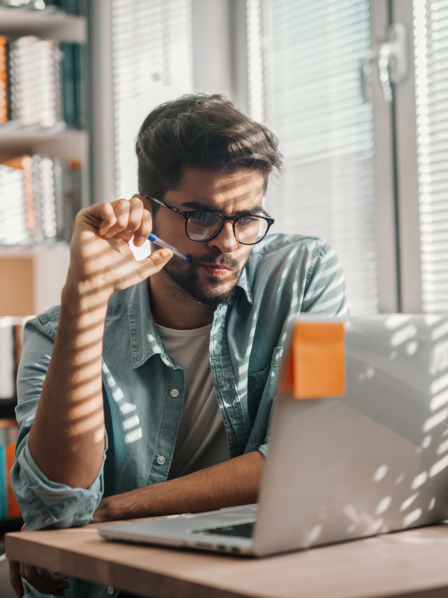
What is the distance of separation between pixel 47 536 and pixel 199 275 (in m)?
0.65

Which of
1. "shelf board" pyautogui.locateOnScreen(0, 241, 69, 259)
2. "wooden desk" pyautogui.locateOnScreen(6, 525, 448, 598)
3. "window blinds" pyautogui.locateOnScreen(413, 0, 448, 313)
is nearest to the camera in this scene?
"wooden desk" pyautogui.locateOnScreen(6, 525, 448, 598)

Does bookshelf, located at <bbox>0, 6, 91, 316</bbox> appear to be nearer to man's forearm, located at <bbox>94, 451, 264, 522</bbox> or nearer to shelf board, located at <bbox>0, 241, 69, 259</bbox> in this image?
shelf board, located at <bbox>0, 241, 69, 259</bbox>

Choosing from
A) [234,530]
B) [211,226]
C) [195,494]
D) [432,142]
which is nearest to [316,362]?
[234,530]

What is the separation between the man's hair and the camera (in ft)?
5.06

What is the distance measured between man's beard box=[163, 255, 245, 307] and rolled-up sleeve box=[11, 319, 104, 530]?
1.01 feet

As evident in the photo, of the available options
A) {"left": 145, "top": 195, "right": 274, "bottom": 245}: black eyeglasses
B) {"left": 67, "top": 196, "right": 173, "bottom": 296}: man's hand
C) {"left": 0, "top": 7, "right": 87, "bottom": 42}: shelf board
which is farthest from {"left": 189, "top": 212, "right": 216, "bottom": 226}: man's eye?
{"left": 0, "top": 7, "right": 87, "bottom": 42}: shelf board

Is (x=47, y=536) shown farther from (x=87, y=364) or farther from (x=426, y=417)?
(x=426, y=417)

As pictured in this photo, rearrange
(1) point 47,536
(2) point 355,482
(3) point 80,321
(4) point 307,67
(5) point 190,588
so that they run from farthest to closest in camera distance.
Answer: (4) point 307,67, (3) point 80,321, (1) point 47,536, (2) point 355,482, (5) point 190,588

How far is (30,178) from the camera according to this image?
269 centimetres

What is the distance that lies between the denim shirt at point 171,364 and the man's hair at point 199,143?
0.21 m

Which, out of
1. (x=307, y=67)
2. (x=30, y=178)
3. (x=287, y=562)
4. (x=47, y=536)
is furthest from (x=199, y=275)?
(x=30, y=178)

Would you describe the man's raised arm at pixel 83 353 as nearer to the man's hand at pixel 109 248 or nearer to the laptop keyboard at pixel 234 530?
the man's hand at pixel 109 248

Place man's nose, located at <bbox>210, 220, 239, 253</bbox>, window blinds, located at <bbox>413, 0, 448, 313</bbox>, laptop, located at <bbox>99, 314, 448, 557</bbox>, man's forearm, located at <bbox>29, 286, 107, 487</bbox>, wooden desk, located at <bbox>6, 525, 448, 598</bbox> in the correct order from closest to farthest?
wooden desk, located at <bbox>6, 525, 448, 598</bbox>
laptop, located at <bbox>99, 314, 448, 557</bbox>
man's forearm, located at <bbox>29, 286, 107, 487</bbox>
man's nose, located at <bbox>210, 220, 239, 253</bbox>
window blinds, located at <bbox>413, 0, 448, 313</bbox>

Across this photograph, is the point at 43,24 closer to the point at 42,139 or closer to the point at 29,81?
the point at 29,81
